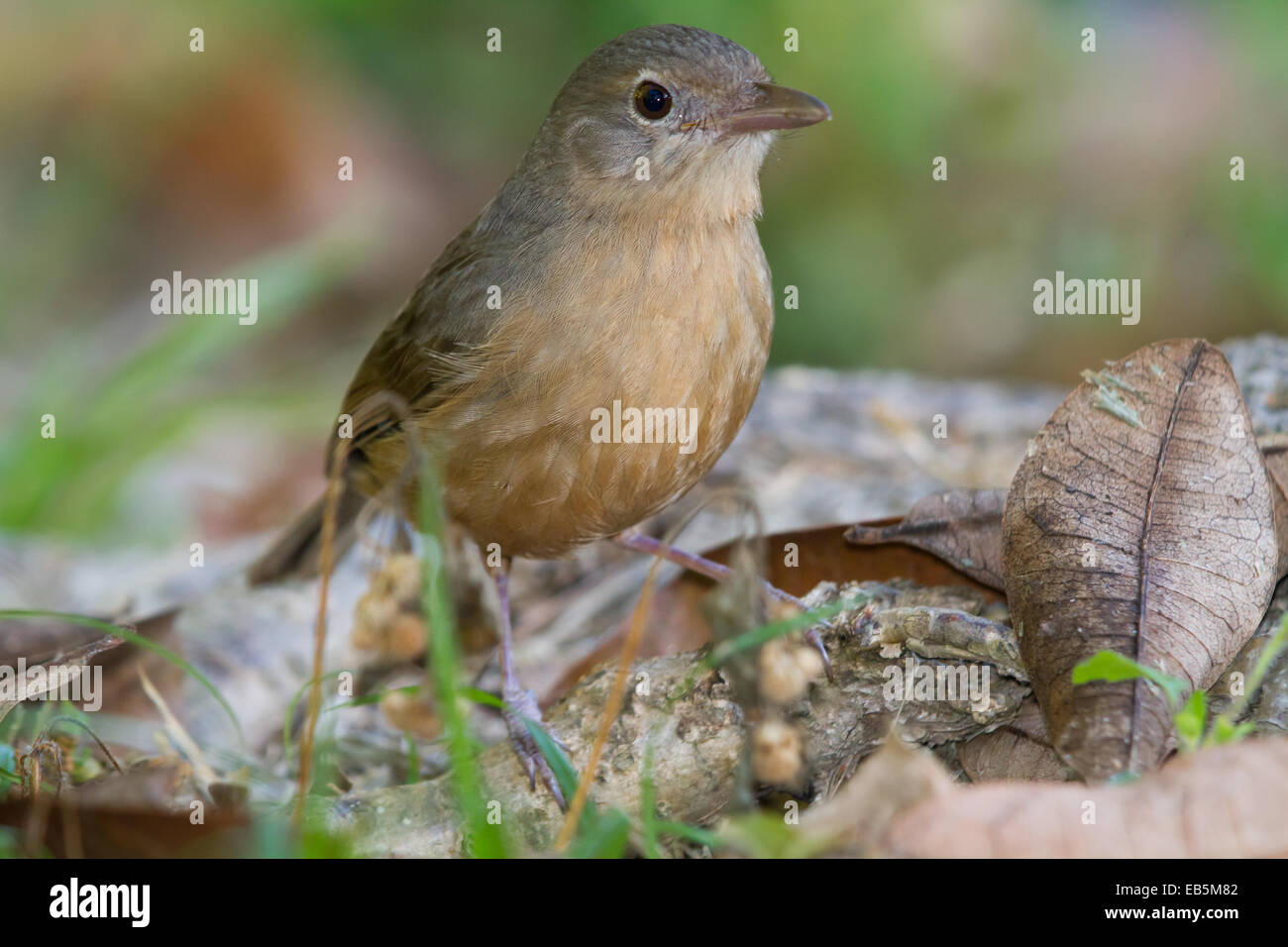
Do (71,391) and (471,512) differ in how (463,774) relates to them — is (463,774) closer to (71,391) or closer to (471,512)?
(471,512)

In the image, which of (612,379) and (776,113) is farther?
(776,113)

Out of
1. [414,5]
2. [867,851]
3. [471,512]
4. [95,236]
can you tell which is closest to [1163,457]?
[867,851]

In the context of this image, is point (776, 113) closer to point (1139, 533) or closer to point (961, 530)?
point (961, 530)

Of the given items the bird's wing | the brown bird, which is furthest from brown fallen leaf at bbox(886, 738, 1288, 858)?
the bird's wing

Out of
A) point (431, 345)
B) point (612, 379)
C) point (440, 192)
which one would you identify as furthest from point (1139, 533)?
point (440, 192)

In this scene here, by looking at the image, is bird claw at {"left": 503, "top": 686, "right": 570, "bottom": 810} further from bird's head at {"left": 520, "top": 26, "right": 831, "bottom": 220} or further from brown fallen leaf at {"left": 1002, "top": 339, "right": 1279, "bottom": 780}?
bird's head at {"left": 520, "top": 26, "right": 831, "bottom": 220}
